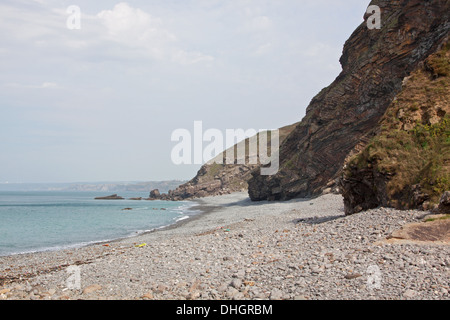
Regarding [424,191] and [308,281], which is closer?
[308,281]

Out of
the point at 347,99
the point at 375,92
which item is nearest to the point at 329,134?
the point at 347,99

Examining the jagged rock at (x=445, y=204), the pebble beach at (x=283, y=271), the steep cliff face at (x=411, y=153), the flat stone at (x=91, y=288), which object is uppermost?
the steep cliff face at (x=411, y=153)

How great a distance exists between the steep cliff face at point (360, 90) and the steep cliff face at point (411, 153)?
10526 millimetres

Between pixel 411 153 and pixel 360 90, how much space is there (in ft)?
98.9

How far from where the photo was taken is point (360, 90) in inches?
1806

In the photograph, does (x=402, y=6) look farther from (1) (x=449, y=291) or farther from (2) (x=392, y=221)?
(1) (x=449, y=291)

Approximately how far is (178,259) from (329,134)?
1591 inches

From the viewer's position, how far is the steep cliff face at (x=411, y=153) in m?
16.5

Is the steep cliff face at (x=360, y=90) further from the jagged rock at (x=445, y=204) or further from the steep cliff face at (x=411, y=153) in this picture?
the jagged rock at (x=445, y=204)

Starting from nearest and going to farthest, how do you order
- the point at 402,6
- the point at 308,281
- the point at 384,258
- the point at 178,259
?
the point at 308,281
the point at 384,258
the point at 178,259
the point at 402,6

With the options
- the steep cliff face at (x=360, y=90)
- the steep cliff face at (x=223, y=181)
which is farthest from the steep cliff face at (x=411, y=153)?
the steep cliff face at (x=223, y=181)

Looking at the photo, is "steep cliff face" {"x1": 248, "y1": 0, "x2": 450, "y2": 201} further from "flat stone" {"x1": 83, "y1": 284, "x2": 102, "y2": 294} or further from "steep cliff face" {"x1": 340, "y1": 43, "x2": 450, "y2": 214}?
"flat stone" {"x1": 83, "y1": 284, "x2": 102, "y2": 294}

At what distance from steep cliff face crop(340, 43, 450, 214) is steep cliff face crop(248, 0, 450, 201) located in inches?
414

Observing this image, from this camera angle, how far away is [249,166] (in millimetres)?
121625
